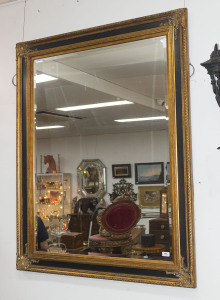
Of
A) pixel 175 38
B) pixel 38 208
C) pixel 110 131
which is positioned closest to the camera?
pixel 175 38

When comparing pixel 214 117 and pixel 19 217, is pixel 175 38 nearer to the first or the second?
pixel 214 117

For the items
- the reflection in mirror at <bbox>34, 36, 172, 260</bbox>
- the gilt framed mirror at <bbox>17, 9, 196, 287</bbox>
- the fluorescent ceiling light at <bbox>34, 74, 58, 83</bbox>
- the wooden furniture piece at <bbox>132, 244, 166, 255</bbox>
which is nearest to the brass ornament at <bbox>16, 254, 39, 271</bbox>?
the gilt framed mirror at <bbox>17, 9, 196, 287</bbox>

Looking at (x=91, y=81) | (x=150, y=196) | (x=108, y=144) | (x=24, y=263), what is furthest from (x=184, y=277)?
(x=91, y=81)

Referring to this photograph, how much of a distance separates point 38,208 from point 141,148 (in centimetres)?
77

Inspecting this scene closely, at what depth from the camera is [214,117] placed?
2.13 m

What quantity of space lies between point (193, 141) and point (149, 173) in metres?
0.30

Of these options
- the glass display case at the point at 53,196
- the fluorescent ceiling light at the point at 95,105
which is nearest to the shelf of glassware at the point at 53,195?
the glass display case at the point at 53,196

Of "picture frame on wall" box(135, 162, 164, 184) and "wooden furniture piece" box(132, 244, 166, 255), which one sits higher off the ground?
"picture frame on wall" box(135, 162, 164, 184)

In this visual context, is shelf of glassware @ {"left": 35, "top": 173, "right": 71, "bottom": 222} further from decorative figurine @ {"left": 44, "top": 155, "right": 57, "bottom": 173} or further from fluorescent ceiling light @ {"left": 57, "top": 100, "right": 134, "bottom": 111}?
fluorescent ceiling light @ {"left": 57, "top": 100, "right": 134, "bottom": 111}

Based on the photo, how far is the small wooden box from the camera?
2451 millimetres

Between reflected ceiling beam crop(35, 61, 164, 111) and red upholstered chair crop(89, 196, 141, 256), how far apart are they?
561mm

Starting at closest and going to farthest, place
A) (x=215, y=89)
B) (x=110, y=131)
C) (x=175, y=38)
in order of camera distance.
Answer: (x=215, y=89), (x=175, y=38), (x=110, y=131)

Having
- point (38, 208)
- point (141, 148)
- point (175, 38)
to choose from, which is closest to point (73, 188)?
point (38, 208)

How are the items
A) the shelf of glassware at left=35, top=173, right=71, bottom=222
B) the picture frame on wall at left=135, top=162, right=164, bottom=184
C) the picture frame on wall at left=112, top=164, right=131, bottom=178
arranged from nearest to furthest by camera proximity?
the picture frame on wall at left=135, top=162, right=164, bottom=184
the picture frame on wall at left=112, top=164, right=131, bottom=178
the shelf of glassware at left=35, top=173, right=71, bottom=222
